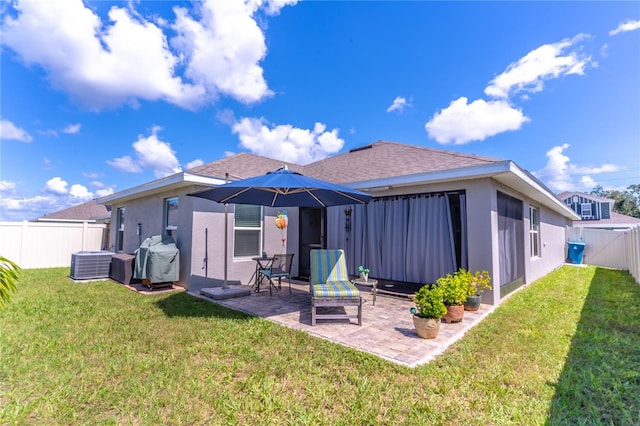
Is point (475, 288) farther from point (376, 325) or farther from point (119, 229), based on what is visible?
point (119, 229)

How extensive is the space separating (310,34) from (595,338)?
9989mm

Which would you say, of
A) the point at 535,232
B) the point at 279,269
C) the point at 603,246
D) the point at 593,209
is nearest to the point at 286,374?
the point at 279,269

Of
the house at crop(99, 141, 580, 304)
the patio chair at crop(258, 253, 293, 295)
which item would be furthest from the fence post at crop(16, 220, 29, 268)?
the patio chair at crop(258, 253, 293, 295)

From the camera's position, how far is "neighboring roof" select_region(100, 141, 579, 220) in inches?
227

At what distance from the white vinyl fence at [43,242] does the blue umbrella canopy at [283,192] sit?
36.4ft

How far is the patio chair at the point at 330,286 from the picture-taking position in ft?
14.8

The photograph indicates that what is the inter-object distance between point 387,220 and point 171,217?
599 centimetres

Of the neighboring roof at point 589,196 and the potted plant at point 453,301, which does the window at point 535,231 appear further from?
the neighboring roof at point 589,196

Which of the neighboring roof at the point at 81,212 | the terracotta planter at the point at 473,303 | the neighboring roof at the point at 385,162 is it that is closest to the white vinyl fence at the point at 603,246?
the neighboring roof at the point at 385,162

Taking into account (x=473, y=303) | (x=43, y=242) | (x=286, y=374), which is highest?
(x=43, y=242)

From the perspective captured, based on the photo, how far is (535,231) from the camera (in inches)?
392

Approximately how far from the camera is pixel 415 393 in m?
2.59

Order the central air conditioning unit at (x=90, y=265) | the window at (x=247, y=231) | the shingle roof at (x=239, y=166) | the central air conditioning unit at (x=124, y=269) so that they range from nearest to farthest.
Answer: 1. the shingle roof at (x=239, y=166)
2. the window at (x=247, y=231)
3. the central air conditioning unit at (x=124, y=269)
4. the central air conditioning unit at (x=90, y=265)

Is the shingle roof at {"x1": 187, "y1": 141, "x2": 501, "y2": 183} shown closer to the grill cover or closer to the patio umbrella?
the patio umbrella
